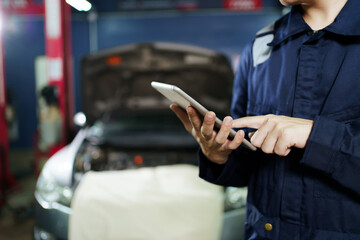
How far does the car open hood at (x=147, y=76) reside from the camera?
2.76m

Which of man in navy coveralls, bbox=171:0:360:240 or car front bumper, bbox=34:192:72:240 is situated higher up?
man in navy coveralls, bbox=171:0:360:240

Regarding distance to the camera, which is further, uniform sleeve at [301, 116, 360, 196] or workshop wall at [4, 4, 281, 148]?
workshop wall at [4, 4, 281, 148]

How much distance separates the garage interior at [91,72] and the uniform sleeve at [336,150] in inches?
36.2

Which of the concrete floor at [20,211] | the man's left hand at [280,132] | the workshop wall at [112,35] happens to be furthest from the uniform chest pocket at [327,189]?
the workshop wall at [112,35]

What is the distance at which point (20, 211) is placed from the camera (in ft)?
10.6

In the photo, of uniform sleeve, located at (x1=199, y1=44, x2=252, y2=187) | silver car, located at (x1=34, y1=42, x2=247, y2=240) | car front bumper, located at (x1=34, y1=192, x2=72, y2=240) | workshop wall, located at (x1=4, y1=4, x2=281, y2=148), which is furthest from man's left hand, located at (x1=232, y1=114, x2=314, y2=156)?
workshop wall, located at (x1=4, y1=4, x2=281, y2=148)

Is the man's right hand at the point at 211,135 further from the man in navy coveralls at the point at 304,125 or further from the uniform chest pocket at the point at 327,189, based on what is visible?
the uniform chest pocket at the point at 327,189

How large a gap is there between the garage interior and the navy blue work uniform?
0.73 meters

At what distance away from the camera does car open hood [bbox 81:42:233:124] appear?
2764 millimetres

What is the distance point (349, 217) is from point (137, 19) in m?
5.77

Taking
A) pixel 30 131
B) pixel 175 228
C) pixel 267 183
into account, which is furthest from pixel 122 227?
pixel 30 131

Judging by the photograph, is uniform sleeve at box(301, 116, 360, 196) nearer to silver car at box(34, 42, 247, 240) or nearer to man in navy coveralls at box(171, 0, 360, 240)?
man in navy coveralls at box(171, 0, 360, 240)

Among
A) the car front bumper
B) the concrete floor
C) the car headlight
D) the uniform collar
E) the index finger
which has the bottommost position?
the concrete floor

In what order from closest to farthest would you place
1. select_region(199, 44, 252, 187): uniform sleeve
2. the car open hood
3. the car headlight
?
select_region(199, 44, 252, 187): uniform sleeve
the car headlight
the car open hood
